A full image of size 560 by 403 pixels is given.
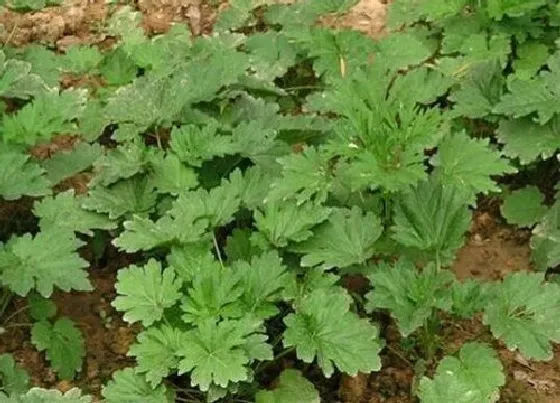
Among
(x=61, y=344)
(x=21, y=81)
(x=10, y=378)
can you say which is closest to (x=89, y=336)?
(x=61, y=344)

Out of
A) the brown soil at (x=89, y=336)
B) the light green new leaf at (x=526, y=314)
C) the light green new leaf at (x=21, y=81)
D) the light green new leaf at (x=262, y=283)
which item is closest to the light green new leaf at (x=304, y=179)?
the light green new leaf at (x=262, y=283)

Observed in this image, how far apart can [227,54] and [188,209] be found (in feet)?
3.65

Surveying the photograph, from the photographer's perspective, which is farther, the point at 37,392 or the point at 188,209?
the point at 188,209

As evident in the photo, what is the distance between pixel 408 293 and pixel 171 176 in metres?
1.10

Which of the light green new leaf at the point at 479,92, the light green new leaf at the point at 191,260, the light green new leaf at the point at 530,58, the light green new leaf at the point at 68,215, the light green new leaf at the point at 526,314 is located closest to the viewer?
the light green new leaf at the point at 526,314

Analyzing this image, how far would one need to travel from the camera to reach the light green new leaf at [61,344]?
3.99 metres

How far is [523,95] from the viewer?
459cm

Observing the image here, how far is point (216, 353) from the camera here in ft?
11.8

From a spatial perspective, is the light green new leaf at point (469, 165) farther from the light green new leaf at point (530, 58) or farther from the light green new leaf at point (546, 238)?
the light green new leaf at point (530, 58)

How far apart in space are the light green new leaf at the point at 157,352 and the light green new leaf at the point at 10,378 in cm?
49

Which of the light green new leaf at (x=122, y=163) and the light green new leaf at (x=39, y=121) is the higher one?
the light green new leaf at (x=39, y=121)

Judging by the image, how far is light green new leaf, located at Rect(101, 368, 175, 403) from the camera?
360 cm

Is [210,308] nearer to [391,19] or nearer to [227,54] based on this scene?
[227,54]

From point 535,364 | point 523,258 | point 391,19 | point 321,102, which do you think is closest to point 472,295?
point 535,364
